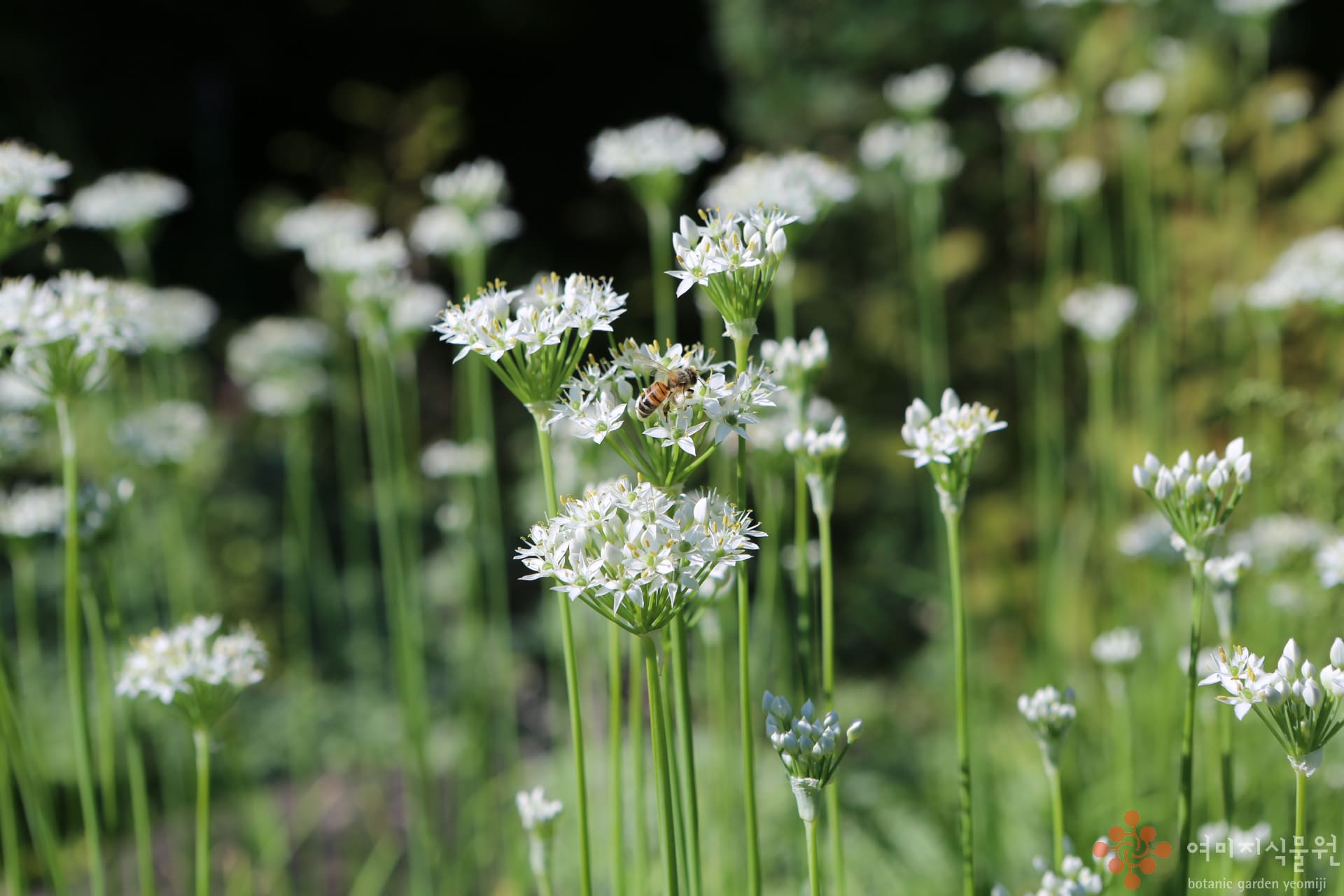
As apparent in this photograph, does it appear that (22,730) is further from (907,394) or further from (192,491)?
(907,394)

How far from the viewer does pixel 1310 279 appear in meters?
2.99

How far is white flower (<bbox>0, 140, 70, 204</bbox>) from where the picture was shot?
6.71ft

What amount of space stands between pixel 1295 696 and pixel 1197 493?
0.35 metres

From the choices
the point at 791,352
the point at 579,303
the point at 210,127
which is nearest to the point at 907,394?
the point at 791,352

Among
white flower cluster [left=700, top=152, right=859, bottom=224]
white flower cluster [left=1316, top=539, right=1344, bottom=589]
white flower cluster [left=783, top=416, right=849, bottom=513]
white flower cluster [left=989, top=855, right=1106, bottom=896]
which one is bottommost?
white flower cluster [left=989, top=855, right=1106, bottom=896]

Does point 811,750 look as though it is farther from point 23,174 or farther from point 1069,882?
point 23,174

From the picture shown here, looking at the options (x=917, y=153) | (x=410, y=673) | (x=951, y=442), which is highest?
(x=917, y=153)

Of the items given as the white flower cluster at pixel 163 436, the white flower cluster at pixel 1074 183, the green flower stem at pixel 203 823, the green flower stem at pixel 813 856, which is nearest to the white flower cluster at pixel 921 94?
the white flower cluster at pixel 1074 183

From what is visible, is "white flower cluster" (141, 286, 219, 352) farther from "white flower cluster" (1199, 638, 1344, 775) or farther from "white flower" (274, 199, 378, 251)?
"white flower cluster" (1199, 638, 1344, 775)

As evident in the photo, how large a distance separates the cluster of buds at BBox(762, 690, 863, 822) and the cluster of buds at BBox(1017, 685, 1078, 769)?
0.50 m

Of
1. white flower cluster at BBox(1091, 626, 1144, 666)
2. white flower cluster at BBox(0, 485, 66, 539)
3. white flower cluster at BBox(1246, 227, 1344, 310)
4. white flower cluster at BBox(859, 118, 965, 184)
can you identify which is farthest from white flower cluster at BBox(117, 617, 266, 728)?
white flower cluster at BBox(1246, 227, 1344, 310)

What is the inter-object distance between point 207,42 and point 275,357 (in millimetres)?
6326

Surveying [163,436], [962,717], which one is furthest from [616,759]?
[163,436]

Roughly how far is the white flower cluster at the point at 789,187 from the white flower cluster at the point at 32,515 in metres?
2.07
